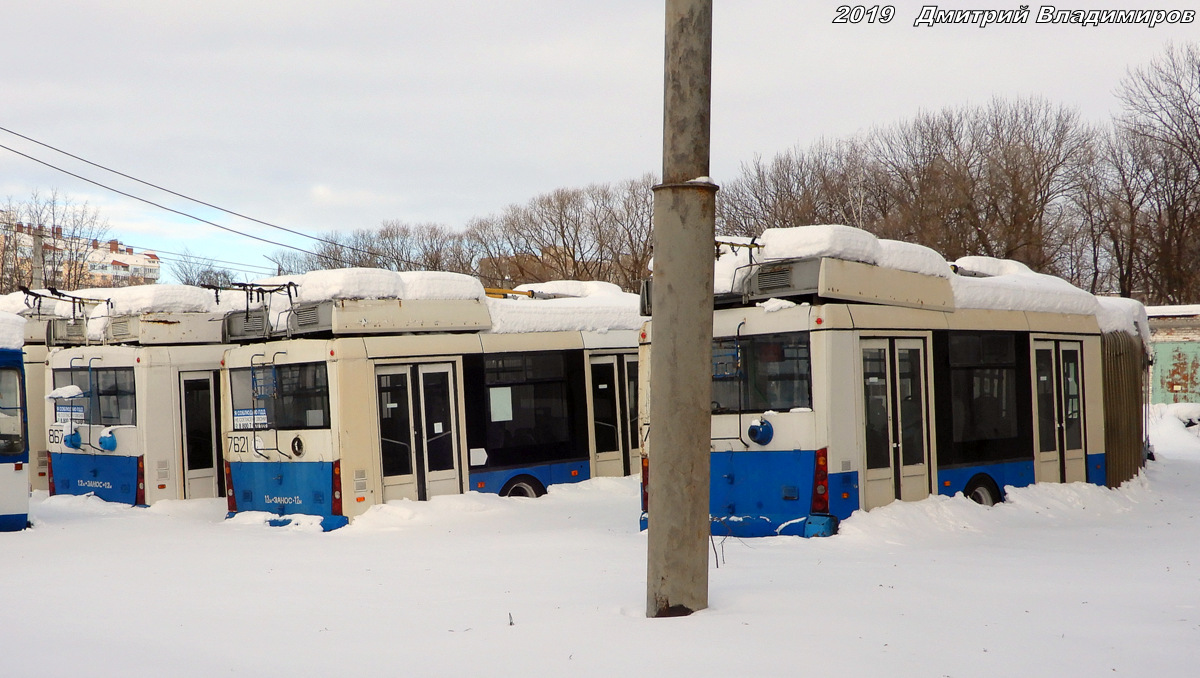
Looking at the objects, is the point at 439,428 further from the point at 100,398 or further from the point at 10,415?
the point at 100,398

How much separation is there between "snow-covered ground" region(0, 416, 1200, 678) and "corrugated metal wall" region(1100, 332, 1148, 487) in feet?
4.81

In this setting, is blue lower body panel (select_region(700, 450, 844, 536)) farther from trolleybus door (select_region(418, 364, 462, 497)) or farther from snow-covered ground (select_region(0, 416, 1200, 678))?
trolleybus door (select_region(418, 364, 462, 497))

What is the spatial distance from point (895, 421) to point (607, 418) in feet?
16.9

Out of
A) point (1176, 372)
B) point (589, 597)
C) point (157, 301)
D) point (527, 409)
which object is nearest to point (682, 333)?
point (589, 597)

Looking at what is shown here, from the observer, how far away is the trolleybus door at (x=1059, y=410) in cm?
1226

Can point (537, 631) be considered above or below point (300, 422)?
below

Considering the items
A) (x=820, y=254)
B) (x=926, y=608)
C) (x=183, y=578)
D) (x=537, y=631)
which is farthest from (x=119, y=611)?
(x=820, y=254)

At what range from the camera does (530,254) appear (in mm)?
51625

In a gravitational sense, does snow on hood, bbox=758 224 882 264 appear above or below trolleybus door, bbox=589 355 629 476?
above

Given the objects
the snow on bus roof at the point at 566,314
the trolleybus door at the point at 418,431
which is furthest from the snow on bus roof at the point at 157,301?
the snow on bus roof at the point at 566,314

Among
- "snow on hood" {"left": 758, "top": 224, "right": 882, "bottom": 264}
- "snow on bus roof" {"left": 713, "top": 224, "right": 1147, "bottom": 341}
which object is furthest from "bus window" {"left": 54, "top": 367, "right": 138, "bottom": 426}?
"snow on hood" {"left": 758, "top": 224, "right": 882, "bottom": 264}

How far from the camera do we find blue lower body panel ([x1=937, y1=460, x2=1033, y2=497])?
1087 centimetres

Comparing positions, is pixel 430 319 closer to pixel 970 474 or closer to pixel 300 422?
pixel 300 422

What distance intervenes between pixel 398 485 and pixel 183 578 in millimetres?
3867
